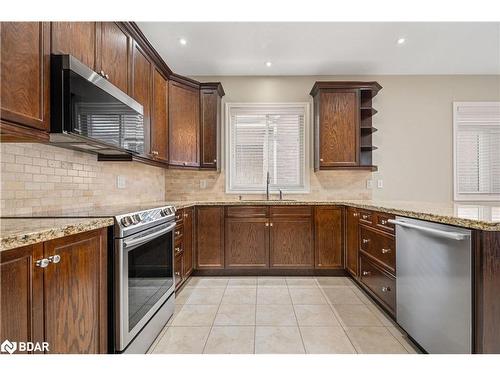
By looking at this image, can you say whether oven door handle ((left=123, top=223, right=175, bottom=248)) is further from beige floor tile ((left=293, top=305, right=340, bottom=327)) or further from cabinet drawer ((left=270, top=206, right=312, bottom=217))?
cabinet drawer ((left=270, top=206, right=312, bottom=217))

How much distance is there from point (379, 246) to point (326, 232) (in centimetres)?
93

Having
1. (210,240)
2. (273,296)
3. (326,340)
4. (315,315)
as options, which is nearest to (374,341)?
(326,340)

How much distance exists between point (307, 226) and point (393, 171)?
65.3 inches

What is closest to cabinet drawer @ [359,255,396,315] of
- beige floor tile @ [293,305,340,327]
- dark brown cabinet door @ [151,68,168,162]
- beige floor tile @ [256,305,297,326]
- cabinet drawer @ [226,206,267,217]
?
beige floor tile @ [293,305,340,327]

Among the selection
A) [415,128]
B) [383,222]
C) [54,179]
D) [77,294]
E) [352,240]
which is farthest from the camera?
[415,128]

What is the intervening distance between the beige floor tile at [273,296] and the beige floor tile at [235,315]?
0.18 metres

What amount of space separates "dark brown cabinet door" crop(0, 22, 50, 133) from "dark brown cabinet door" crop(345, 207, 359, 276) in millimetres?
2725

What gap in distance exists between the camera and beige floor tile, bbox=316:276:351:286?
9.66 feet

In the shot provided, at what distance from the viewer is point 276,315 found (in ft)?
7.29

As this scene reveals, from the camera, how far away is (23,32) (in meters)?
1.22

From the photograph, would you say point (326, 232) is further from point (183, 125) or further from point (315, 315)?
point (183, 125)

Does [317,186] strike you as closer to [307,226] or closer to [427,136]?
[307,226]
